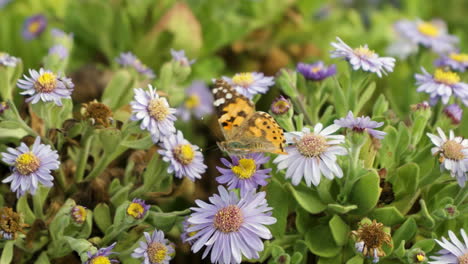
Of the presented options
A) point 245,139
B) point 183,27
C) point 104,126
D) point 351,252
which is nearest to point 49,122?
point 104,126

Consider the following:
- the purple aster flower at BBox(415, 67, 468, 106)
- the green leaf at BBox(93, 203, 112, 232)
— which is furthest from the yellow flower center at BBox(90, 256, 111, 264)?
the purple aster flower at BBox(415, 67, 468, 106)

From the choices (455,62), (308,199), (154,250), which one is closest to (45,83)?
(154,250)

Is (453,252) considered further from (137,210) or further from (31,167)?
(31,167)

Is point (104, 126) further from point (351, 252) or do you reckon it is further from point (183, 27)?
point (183, 27)

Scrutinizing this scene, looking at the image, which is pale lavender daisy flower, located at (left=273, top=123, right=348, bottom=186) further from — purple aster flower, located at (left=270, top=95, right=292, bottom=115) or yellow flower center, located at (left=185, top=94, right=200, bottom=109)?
yellow flower center, located at (left=185, top=94, right=200, bottom=109)

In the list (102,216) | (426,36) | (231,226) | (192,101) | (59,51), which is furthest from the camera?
(192,101)

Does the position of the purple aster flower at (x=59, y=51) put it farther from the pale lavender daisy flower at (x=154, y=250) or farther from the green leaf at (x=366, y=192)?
the green leaf at (x=366, y=192)
